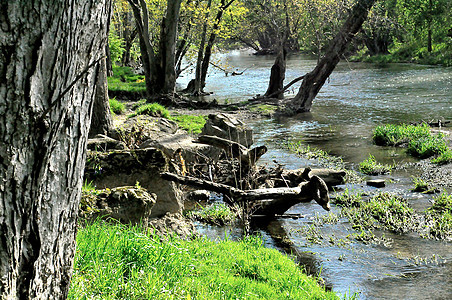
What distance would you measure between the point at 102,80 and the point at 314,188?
5570mm

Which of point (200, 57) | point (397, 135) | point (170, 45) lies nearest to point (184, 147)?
point (397, 135)

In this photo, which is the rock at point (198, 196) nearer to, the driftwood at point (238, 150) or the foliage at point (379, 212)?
the driftwood at point (238, 150)

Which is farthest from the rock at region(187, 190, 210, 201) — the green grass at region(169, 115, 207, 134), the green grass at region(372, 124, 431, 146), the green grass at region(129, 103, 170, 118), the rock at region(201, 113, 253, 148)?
the green grass at region(372, 124, 431, 146)

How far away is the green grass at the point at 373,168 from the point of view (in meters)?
11.3

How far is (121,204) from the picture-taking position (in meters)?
5.45

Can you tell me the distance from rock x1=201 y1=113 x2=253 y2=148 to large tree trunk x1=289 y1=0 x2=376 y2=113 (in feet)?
28.2

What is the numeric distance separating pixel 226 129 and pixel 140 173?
240 inches

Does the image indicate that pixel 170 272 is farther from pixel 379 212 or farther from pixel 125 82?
pixel 125 82

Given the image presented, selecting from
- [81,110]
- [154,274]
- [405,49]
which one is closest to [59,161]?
[81,110]

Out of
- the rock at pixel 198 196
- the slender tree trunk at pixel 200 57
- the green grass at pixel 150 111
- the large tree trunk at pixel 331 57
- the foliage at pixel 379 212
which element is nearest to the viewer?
the foliage at pixel 379 212

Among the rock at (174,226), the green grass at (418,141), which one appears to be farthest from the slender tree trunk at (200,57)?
the rock at (174,226)

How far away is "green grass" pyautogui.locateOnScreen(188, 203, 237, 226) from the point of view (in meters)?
8.03

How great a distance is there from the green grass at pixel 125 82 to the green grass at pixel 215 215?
54.1 feet

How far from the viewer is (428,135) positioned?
13805 mm
